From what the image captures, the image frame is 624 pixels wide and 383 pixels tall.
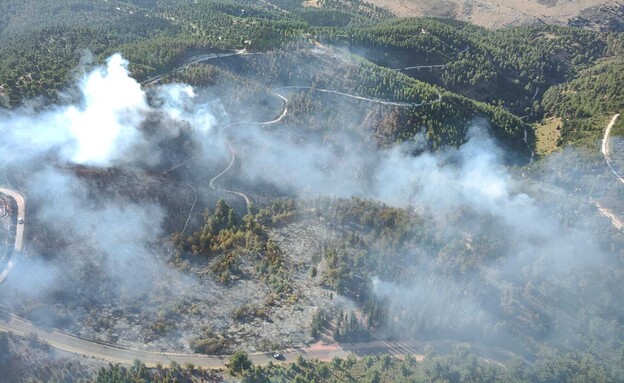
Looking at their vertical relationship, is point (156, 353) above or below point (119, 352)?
above

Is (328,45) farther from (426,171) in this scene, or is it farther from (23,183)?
(23,183)

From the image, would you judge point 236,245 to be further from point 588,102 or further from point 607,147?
point 588,102

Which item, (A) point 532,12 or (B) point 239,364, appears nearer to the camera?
(B) point 239,364

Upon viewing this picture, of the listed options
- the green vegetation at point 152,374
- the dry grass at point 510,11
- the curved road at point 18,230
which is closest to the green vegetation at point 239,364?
the green vegetation at point 152,374

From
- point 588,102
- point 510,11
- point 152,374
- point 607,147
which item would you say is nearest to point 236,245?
point 152,374

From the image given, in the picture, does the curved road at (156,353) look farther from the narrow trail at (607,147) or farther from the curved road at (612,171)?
the narrow trail at (607,147)

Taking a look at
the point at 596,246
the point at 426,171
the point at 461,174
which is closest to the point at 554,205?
the point at 596,246

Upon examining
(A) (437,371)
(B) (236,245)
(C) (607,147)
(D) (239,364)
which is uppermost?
(C) (607,147)

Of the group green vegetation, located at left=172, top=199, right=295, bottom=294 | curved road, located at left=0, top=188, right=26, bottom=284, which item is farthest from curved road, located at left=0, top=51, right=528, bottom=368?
green vegetation, located at left=172, top=199, right=295, bottom=294

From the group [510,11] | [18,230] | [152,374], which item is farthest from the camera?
[510,11]
